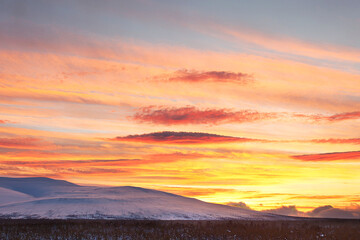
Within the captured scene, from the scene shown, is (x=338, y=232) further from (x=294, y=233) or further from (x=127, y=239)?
(x=127, y=239)

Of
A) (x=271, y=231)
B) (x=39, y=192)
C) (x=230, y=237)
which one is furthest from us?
(x=39, y=192)

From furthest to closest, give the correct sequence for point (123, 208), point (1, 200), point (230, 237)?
point (1, 200) → point (123, 208) → point (230, 237)

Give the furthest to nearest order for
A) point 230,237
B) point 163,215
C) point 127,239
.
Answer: point 163,215, point 230,237, point 127,239

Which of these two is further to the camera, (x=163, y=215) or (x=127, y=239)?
(x=163, y=215)

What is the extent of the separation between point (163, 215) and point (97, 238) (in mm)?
54904

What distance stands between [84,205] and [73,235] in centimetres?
7178

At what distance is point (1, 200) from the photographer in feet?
465

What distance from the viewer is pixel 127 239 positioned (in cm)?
3231

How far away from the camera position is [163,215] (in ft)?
283

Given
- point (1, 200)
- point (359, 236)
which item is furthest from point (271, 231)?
point (1, 200)

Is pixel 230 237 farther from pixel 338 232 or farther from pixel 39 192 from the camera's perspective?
pixel 39 192

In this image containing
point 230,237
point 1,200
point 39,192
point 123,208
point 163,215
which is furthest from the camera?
point 39,192

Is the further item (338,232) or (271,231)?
(271,231)

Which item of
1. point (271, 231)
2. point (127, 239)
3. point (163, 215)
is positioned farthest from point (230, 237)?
point (163, 215)
